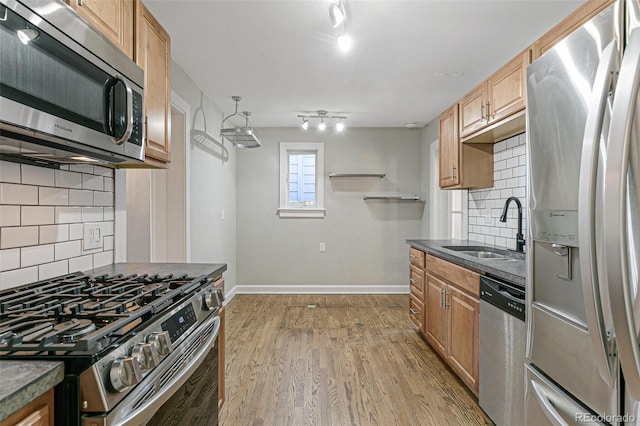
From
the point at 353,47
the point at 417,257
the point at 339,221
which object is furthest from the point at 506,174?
the point at 339,221

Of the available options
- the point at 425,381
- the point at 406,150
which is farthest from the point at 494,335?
the point at 406,150

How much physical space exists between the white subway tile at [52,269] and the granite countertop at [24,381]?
34.0 inches

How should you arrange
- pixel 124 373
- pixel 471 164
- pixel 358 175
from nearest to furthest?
1. pixel 124 373
2. pixel 471 164
3. pixel 358 175

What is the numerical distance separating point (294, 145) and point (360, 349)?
3076 mm

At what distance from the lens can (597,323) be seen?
103 centimetres

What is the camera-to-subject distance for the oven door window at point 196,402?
1094 millimetres

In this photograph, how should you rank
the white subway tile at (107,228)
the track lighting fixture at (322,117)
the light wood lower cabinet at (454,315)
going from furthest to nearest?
1. the track lighting fixture at (322,117)
2. the light wood lower cabinet at (454,315)
3. the white subway tile at (107,228)

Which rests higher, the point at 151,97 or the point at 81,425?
the point at 151,97

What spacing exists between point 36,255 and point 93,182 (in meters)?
0.48

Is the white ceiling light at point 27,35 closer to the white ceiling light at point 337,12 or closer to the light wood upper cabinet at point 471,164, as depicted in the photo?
the white ceiling light at point 337,12

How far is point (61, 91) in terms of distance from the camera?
1.07 meters

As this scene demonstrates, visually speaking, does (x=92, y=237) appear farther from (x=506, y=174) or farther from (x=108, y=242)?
(x=506, y=174)

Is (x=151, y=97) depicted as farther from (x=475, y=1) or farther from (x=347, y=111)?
(x=347, y=111)

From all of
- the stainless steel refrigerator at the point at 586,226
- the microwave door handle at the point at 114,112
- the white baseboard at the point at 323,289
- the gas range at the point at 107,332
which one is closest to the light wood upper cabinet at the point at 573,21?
the stainless steel refrigerator at the point at 586,226
